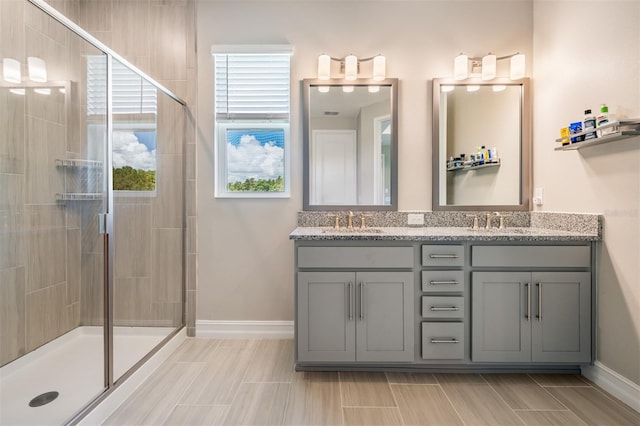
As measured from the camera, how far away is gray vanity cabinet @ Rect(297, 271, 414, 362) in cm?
207

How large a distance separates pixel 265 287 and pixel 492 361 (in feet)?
5.55

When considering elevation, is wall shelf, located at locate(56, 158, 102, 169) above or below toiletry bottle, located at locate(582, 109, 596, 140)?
below

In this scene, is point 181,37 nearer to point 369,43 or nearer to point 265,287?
point 369,43

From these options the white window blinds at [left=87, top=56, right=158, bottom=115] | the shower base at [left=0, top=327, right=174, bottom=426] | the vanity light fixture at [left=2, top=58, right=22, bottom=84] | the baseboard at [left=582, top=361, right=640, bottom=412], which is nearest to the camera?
the shower base at [left=0, top=327, right=174, bottom=426]

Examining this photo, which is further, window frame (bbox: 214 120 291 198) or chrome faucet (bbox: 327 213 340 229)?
window frame (bbox: 214 120 291 198)

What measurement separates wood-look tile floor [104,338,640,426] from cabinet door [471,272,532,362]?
6.9 inches

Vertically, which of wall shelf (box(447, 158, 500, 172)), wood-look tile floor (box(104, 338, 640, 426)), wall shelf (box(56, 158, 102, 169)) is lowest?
wood-look tile floor (box(104, 338, 640, 426))

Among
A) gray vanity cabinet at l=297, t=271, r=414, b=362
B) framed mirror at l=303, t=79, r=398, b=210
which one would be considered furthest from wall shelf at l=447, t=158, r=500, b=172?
gray vanity cabinet at l=297, t=271, r=414, b=362

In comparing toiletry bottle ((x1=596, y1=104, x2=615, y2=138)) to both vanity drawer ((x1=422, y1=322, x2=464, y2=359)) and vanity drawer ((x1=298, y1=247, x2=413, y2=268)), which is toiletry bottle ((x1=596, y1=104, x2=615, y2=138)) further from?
vanity drawer ((x1=422, y1=322, x2=464, y2=359))

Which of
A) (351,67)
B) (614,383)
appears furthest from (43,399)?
(614,383)

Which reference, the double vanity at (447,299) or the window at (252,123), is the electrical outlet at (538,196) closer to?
the double vanity at (447,299)

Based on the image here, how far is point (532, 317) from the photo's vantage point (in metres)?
2.05

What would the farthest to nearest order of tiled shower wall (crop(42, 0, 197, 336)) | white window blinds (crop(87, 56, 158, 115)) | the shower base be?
tiled shower wall (crop(42, 0, 197, 336))
white window blinds (crop(87, 56, 158, 115))
the shower base

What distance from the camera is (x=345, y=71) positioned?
2633 mm
